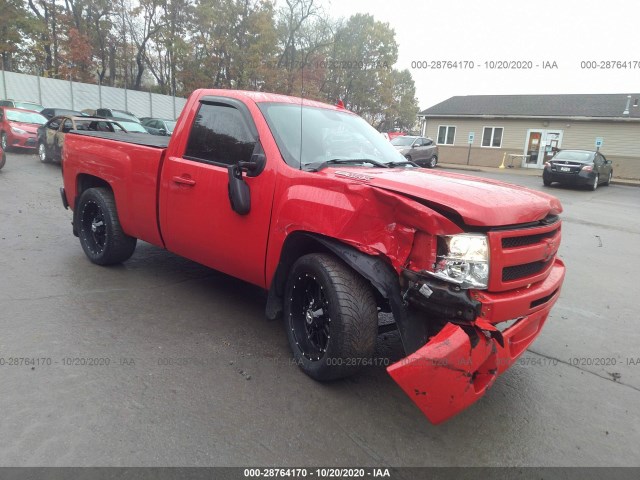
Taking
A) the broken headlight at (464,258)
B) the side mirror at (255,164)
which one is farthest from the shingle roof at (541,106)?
the broken headlight at (464,258)

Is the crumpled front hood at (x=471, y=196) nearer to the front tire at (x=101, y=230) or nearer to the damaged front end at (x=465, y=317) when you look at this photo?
the damaged front end at (x=465, y=317)

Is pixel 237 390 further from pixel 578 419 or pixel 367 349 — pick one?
pixel 578 419

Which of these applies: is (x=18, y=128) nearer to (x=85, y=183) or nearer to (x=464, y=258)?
(x=85, y=183)

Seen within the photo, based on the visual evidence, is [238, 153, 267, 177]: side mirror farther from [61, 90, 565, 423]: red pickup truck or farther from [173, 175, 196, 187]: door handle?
[173, 175, 196, 187]: door handle

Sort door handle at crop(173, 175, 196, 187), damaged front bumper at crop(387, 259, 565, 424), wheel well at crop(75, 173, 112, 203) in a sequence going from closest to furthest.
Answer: damaged front bumper at crop(387, 259, 565, 424), door handle at crop(173, 175, 196, 187), wheel well at crop(75, 173, 112, 203)

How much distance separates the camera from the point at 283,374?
10.7 ft

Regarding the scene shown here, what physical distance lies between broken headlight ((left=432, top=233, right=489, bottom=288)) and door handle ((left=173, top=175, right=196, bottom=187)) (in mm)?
2330

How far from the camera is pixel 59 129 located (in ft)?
46.0

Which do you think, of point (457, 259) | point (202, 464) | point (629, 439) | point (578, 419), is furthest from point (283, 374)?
point (629, 439)

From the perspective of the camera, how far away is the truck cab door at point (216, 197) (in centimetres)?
350

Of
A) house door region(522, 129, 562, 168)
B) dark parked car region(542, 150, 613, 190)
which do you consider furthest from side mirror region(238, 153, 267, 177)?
house door region(522, 129, 562, 168)

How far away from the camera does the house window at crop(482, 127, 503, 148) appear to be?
3112 cm

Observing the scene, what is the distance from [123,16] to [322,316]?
40657 mm

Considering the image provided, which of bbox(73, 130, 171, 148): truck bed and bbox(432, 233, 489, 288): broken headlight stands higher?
bbox(73, 130, 171, 148): truck bed
